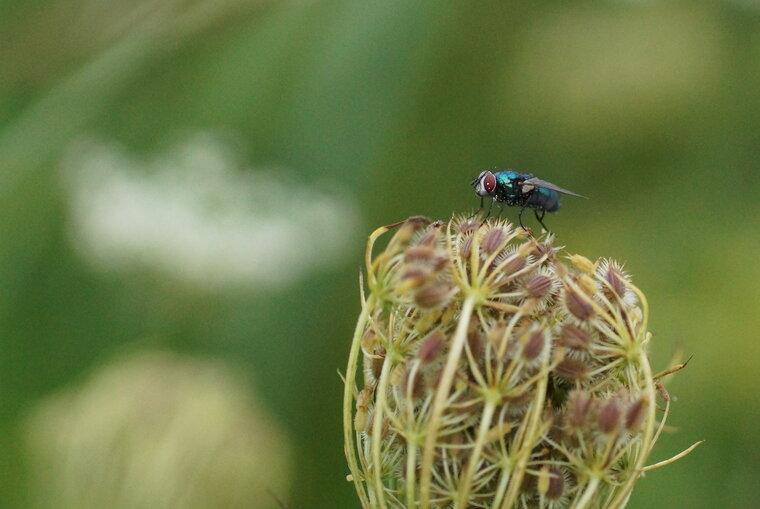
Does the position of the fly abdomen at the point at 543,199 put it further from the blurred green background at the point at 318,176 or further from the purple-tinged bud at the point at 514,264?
the blurred green background at the point at 318,176

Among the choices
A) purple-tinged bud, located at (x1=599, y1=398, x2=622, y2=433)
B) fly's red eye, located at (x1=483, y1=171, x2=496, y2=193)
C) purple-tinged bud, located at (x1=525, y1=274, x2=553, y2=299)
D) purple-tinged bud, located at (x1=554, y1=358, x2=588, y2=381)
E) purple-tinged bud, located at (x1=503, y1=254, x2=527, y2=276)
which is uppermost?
fly's red eye, located at (x1=483, y1=171, x2=496, y2=193)

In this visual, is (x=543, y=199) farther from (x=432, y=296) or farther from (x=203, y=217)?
(x=203, y=217)

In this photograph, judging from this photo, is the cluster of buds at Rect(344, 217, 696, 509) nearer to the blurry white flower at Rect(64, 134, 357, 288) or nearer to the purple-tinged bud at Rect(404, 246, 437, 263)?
the purple-tinged bud at Rect(404, 246, 437, 263)

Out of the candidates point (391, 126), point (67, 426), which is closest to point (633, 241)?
point (391, 126)

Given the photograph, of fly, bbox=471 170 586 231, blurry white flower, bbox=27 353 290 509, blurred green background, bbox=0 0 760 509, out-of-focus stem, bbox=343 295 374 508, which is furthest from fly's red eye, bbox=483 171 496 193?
blurred green background, bbox=0 0 760 509

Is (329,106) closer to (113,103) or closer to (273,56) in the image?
(273,56)

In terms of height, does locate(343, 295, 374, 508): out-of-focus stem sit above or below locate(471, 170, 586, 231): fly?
below
